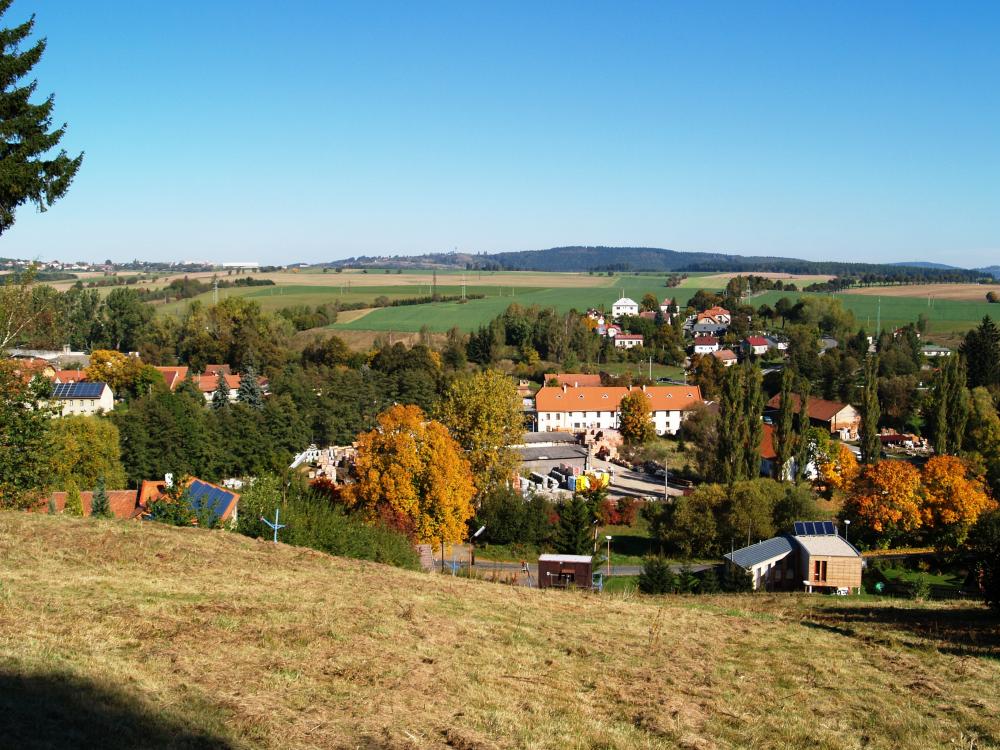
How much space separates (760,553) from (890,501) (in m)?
8.02

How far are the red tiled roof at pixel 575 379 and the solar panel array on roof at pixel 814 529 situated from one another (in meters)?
36.1

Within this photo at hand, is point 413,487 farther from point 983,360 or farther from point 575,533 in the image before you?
point 983,360

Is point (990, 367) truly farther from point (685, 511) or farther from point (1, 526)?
point (1, 526)

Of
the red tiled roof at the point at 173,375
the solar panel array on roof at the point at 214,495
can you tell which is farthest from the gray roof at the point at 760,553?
the red tiled roof at the point at 173,375

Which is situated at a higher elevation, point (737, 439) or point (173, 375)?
point (737, 439)

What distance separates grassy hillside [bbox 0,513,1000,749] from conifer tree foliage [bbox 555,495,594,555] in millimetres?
12184

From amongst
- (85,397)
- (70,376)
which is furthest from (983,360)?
(70,376)

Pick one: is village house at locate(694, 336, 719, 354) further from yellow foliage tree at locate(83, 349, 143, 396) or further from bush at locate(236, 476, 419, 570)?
bush at locate(236, 476, 419, 570)

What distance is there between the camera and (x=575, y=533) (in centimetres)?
2653

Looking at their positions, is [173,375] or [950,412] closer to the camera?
[950,412]

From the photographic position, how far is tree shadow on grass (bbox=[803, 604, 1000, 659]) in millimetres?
12068

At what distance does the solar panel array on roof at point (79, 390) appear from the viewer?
166 ft

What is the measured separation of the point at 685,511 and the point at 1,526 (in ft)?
71.0

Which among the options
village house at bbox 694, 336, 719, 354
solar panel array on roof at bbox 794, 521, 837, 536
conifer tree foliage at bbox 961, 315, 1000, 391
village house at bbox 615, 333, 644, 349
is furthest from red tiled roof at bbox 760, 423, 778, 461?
village house at bbox 694, 336, 719, 354
